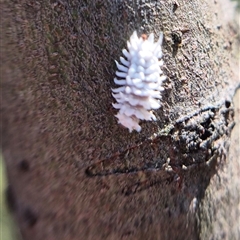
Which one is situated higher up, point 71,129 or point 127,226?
point 71,129

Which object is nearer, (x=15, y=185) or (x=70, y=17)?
(x=70, y=17)

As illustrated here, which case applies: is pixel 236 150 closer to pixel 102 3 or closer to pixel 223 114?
pixel 223 114

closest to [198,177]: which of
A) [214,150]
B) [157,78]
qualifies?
[214,150]
